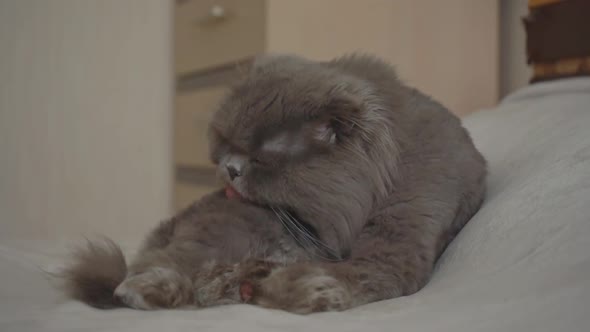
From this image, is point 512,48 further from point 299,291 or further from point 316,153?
point 299,291

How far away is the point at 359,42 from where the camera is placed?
2.08 m

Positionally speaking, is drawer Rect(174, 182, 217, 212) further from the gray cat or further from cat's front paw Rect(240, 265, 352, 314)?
cat's front paw Rect(240, 265, 352, 314)

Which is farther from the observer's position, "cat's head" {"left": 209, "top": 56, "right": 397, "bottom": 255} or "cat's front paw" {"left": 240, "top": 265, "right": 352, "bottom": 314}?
"cat's head" {"left": 209, "top": 56, "right": 397, "bottom": 255}

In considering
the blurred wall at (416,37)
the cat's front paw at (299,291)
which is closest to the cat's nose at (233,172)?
the cat's front paw at (299,291)

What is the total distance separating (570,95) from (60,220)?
216 cm

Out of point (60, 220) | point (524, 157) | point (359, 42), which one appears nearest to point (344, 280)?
point (524, 157)

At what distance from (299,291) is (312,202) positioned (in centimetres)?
21

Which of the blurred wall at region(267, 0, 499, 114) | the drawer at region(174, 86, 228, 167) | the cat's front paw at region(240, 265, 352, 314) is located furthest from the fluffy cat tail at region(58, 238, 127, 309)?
the drawer at region(174, 86, 228, 167)

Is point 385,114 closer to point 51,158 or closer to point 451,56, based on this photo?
point 451,56

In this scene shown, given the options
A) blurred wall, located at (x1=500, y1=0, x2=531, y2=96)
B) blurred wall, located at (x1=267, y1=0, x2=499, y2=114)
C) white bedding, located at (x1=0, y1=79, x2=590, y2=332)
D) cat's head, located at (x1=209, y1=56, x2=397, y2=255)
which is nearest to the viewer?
white bedding, located at (x1=0, y1=79, x2=590, y2=332)

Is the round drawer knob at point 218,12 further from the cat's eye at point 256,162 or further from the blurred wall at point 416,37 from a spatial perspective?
the cat's eye at point 256,162

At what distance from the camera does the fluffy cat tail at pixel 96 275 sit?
0.91 metres

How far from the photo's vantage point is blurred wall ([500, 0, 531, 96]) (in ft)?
7.84

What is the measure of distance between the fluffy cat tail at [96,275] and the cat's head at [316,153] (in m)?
0.27
